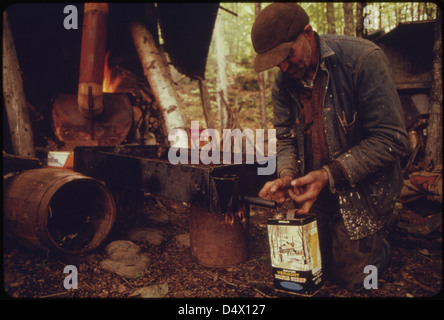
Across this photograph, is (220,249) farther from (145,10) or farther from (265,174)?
(145,10)

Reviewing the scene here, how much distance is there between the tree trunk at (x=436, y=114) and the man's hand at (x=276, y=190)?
13.4 ft

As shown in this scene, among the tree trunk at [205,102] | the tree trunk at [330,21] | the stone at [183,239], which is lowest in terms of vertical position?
the stone at [183,239]

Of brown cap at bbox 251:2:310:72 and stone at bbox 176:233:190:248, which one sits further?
stone at bbox 176:233:190:248

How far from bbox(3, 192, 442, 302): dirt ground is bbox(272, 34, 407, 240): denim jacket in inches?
25.3

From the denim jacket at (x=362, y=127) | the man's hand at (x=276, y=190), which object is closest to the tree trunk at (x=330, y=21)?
the denim jacket at (x=362, y=127)

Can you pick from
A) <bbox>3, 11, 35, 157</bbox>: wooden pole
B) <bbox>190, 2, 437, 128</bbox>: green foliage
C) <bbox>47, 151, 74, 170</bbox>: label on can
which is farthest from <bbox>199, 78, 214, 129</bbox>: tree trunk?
<bbox>3, 11, 35, 157</bbox>: wooden pole

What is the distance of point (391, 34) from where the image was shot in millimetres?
7473

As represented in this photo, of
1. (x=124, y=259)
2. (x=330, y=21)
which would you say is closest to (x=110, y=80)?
(x=124, y=259)

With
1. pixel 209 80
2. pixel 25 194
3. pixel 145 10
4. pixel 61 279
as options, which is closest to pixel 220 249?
pixel 61 279

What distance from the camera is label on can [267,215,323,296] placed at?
2.10 m

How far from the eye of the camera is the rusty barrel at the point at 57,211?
2973 mm

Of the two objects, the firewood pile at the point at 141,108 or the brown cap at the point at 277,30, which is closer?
the brown cap at the point at 277,30

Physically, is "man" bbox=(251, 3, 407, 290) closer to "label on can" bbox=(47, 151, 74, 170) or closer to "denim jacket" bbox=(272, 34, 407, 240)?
"denim jacket" bbox=(272, 34, 407, 240)

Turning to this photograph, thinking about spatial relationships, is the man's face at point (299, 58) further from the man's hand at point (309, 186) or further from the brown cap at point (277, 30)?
the man's hand at point (309, 186)
